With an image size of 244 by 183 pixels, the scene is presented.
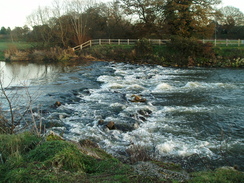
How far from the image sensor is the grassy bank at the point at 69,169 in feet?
14.2

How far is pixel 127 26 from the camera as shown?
42.9m

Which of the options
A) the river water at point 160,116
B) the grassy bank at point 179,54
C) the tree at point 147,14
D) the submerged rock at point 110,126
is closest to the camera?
the river water at point 160,116

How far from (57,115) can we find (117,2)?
35.6 meters

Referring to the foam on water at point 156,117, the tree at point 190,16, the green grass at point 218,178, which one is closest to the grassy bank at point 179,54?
the tree at point 190,16

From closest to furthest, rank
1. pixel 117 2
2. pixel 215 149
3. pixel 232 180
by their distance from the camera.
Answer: pixel 232 180 < pixel 215 149 < pixel 117 2

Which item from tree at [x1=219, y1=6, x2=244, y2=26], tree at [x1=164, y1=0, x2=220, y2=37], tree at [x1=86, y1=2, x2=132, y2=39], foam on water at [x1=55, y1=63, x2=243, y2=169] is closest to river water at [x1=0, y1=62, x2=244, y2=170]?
foam on water at [x1=55, y1=63, x2=243, y2=169]

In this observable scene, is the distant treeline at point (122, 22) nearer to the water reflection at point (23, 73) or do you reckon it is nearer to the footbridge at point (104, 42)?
the footbridge at point (104, 42)

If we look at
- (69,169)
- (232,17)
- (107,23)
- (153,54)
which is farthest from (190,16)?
(69,169)

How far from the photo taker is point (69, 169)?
15.6ft

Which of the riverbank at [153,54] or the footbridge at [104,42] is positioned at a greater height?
the footbridge at [104,42]

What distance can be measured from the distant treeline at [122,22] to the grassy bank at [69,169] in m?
33.8

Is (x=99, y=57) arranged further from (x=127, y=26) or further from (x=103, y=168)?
(x=103, y=168)

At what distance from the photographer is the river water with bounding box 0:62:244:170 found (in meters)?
7.66

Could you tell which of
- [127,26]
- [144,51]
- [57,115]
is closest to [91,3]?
[127,26]
